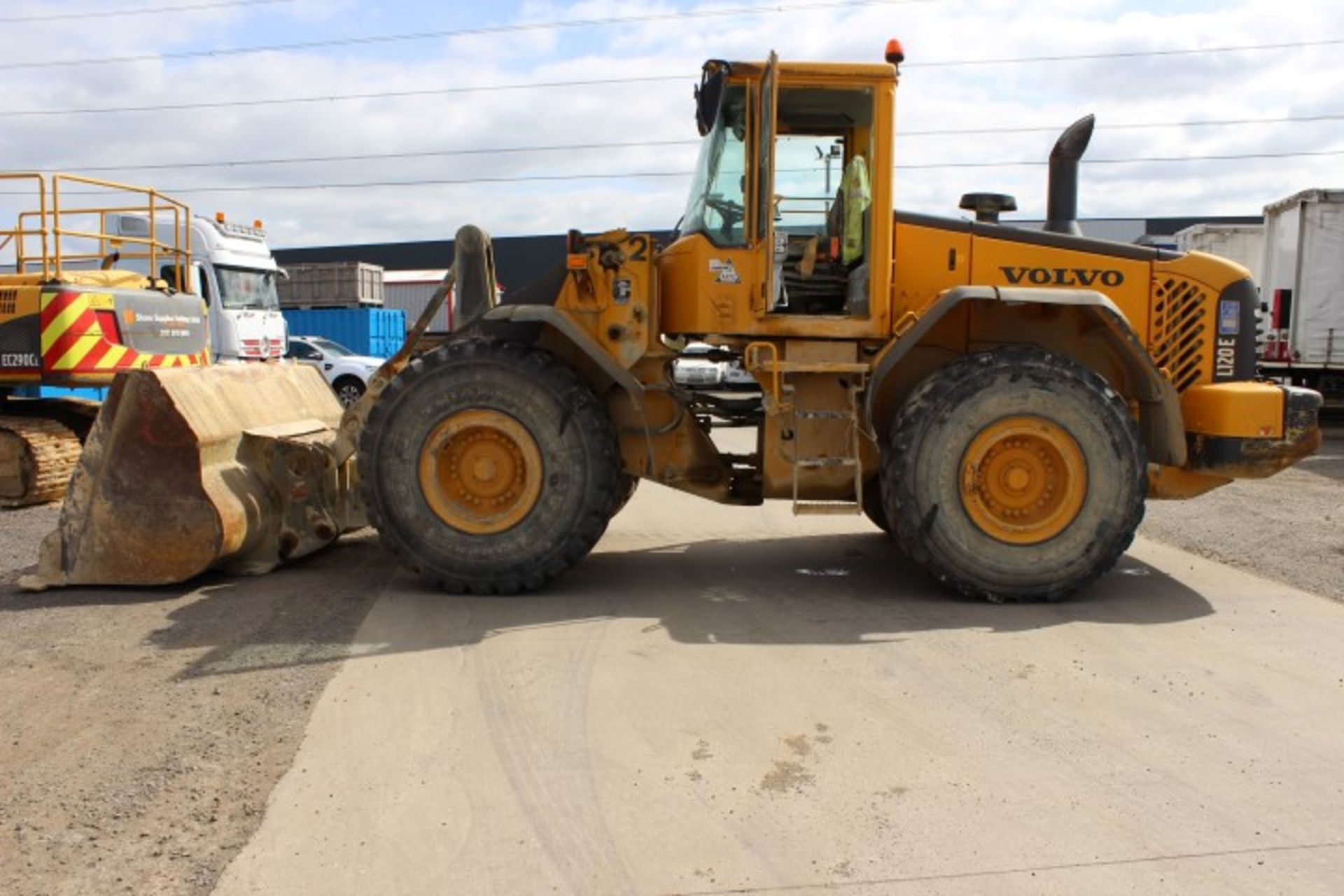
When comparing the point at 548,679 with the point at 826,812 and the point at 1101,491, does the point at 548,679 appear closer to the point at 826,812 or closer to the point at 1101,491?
the point at 826,812

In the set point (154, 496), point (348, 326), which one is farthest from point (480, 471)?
point (348, 326)

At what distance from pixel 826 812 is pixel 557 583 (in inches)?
140

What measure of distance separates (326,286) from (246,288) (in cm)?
1202

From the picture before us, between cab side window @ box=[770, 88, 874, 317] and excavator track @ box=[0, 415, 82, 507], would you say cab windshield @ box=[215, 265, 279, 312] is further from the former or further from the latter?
cab side window @ box=[770, 88, 874, 317]

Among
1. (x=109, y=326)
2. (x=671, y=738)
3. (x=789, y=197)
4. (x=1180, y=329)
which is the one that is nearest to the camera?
(x=671, y=738)

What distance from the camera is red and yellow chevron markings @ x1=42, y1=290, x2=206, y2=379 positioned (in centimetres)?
1059

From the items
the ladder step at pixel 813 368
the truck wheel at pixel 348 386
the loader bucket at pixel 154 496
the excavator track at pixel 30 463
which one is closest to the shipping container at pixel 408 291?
the truck wheel at pixel 348 386

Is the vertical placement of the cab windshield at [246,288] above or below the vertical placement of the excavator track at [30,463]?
above

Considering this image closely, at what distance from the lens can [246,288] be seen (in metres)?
19.5

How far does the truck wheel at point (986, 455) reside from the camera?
6.53m

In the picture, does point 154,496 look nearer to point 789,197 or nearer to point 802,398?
point 802,398

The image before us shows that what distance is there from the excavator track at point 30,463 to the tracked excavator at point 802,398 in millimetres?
4295

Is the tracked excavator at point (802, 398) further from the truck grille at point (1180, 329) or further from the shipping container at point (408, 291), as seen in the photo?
the shipping container at point (408, 291)

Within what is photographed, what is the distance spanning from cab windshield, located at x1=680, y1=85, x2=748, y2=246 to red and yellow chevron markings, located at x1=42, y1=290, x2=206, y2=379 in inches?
232
